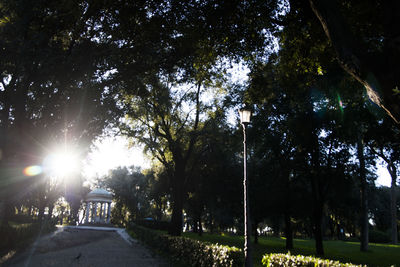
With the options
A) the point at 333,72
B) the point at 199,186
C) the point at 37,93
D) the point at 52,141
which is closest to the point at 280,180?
the point at 199,186

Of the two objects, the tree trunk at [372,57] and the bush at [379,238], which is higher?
the tree trunk at [372,57]

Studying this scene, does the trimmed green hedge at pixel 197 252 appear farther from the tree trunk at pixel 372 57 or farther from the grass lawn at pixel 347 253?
the tree trunk at pixel 372 57

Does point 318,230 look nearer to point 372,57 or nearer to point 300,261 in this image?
point 300,261

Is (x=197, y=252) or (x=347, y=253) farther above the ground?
(x=197, y=252)

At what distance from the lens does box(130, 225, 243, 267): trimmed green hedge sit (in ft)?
30.2

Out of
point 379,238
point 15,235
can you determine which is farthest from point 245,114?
point 379,238

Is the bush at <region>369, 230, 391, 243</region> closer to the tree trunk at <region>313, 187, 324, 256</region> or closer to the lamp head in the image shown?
the tree trunk at <region>313, 187, 324, 256</region>

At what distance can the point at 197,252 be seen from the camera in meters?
11.9

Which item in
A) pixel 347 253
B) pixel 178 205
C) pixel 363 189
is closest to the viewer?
pixel 347 253

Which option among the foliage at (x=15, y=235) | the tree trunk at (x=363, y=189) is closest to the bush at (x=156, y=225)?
the foliage at (x=15, y=235)

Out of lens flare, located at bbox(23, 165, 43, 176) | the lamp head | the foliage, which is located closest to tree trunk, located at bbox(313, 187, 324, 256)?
the lamp head

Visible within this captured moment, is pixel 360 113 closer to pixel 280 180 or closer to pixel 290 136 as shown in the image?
pixel 290 136

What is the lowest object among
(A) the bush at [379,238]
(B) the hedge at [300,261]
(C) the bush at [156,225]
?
(A) the bush at [379,238]

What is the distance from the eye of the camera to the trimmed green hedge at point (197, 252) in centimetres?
921
